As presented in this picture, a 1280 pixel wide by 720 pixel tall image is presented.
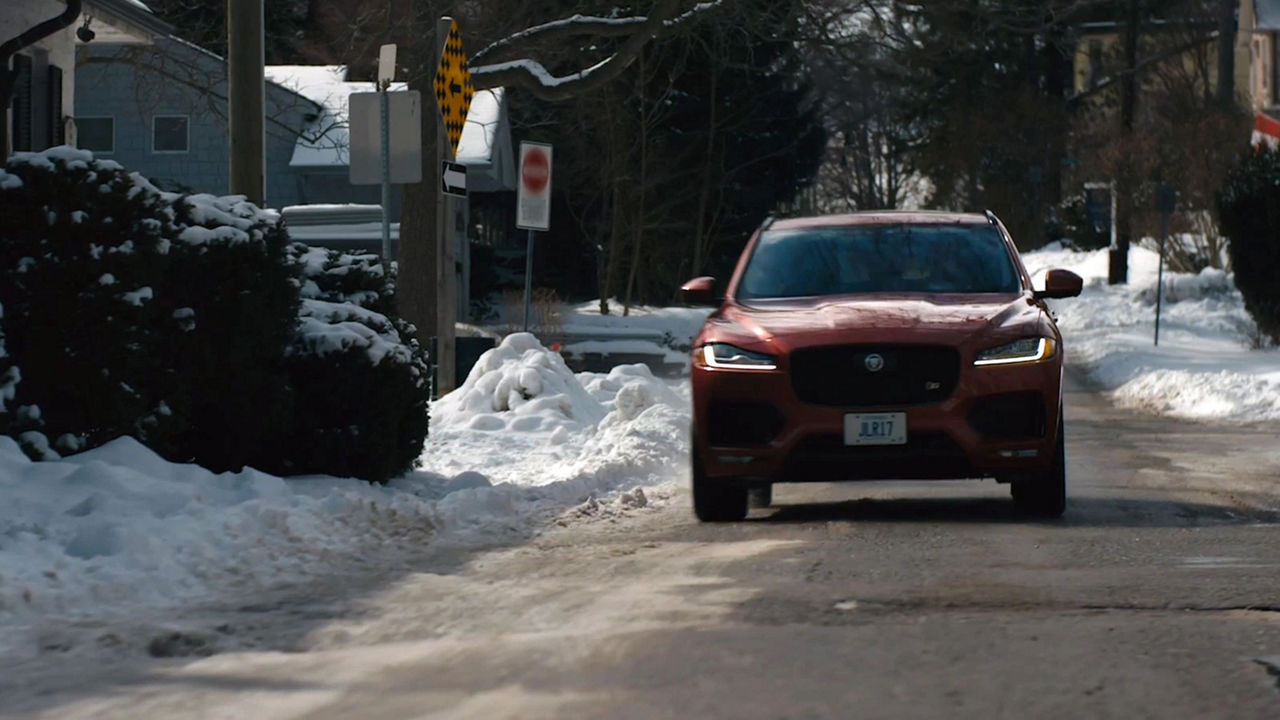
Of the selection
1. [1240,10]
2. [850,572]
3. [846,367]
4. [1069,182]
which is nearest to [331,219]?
[846,367]

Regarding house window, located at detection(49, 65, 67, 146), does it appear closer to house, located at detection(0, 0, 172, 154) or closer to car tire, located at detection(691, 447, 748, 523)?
house, located at detection(0, 0, 172, 154)

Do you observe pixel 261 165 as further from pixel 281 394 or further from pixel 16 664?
pixel 16 664

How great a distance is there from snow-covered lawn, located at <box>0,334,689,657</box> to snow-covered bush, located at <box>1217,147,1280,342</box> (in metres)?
16.4

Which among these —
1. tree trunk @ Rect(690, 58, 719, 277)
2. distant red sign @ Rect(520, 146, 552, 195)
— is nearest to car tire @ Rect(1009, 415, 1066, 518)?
distant red sign @ Rect(520, 146, 552, 195)

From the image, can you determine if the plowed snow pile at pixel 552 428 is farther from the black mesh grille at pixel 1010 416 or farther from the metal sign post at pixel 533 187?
the black mesh grille at pixel 1010 416

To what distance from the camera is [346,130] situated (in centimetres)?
4259

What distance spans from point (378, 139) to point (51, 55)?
4968 mm

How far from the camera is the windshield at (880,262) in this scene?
11.8 meters

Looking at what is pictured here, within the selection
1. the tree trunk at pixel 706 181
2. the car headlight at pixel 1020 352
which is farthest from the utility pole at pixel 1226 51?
the car headlight at pixel 1020 352

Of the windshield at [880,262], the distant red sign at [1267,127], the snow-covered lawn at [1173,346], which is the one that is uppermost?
the distant red sign at [1267,127]

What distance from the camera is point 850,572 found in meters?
8.57

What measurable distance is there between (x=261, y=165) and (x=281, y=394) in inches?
147

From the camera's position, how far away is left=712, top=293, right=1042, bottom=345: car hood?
10.6 m

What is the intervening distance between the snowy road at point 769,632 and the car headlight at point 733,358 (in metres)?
0.82
